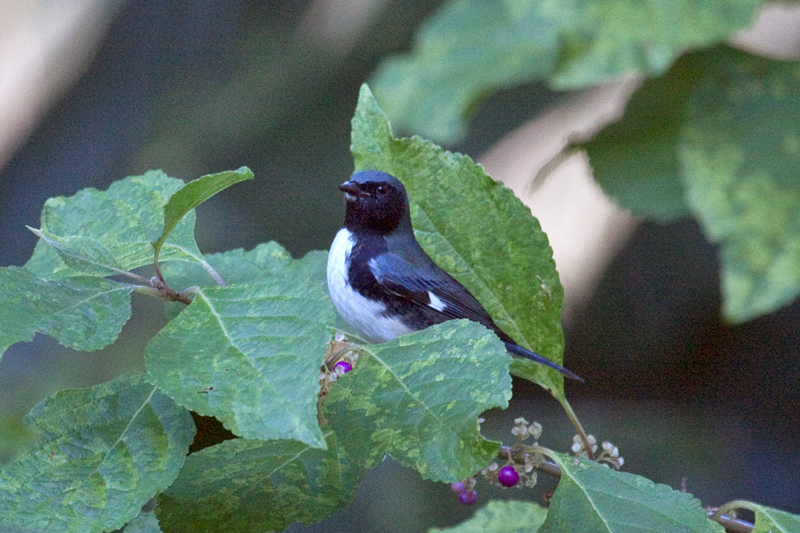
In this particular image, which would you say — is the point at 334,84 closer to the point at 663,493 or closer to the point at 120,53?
the point at 120,53

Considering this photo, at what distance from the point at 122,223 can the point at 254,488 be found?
333 mm

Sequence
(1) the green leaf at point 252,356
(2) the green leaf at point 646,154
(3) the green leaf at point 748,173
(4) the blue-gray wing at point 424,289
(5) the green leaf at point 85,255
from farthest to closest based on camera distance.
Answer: (2) the green leaf at point 646,154 → (3) the green leaf at point 748,173 → (4) the blue-gray wing at point 424,289 → (5) the green leaf at point 85,255 → (1) the green leaf at point 252,356

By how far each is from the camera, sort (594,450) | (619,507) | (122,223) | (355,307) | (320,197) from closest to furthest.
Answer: (619,507) → (122,223) → (594,450) → (355,307) → (320,197)

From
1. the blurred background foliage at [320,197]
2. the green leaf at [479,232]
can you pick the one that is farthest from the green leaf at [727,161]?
the green leaf at [479,232]

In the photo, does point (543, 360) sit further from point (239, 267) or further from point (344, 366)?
point (239, 267)

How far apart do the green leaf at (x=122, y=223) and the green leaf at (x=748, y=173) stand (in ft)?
4.86

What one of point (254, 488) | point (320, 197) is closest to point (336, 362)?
point (254, 488)

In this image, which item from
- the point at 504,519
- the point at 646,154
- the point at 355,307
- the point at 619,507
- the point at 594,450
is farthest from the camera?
the point at 646,154

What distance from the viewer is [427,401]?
745 millimetres

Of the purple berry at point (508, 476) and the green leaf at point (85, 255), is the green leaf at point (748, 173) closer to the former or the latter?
the purple berry at point (508, 476)

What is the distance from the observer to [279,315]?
73cm

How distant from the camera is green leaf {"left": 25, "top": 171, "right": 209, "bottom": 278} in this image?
87cm

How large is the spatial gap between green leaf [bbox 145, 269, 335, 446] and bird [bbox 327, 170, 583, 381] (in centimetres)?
52

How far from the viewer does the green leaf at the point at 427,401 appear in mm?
720
